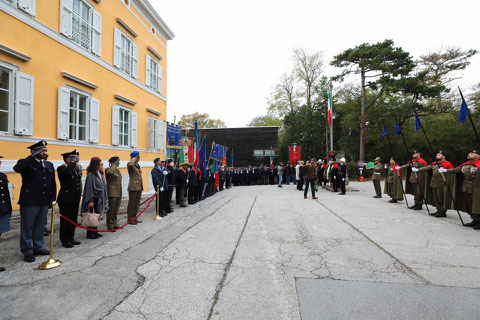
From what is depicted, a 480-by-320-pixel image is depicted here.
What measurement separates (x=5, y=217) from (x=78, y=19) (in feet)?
28.9

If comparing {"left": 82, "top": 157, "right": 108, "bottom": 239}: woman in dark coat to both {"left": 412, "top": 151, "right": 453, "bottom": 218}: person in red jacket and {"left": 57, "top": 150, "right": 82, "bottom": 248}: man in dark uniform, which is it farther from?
{"left": 412, "top": 151, "right": 453, "bottom": 218}: person in red jacket

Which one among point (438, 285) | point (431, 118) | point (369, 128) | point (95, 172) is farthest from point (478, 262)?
point (431, 118)

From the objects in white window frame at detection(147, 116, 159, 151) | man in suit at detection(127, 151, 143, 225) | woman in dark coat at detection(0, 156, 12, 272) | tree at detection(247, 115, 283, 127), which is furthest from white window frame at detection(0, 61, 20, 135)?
tree at detection(247, 115, 283, 127)

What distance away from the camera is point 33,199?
4.50 metres

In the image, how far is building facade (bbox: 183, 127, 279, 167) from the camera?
32938 millimetres

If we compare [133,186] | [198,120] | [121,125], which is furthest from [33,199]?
[198,120]

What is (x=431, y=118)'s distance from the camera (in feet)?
102

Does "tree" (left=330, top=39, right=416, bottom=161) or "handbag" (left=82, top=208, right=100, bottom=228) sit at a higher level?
"tree" (left=330, top=39, right=416, bottom=161)

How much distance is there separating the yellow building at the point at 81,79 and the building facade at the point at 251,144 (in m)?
17.9

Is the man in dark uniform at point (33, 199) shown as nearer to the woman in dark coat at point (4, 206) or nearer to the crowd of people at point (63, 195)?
the crowd of people at point (63, 195)

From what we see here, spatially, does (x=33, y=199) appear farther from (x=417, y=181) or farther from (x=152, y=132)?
(x=152, y=132)

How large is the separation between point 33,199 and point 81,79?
Answer: 694 cm

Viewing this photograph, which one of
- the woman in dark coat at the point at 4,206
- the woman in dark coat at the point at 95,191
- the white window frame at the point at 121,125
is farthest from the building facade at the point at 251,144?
the woman in dark coat at the point at 4,206

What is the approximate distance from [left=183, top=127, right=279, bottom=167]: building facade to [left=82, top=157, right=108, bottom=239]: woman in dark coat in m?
27.1
